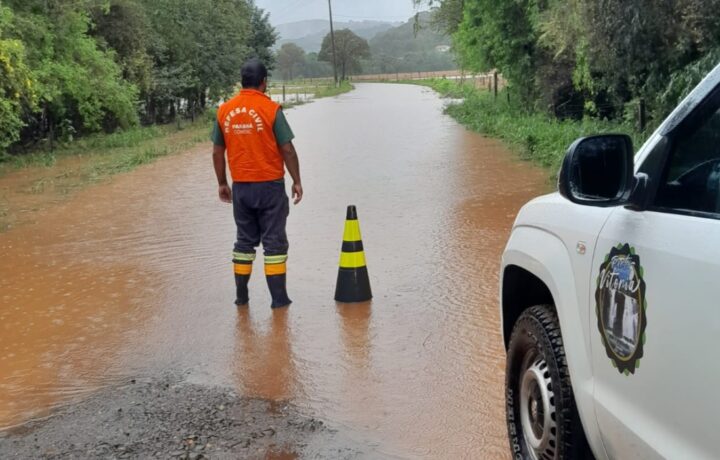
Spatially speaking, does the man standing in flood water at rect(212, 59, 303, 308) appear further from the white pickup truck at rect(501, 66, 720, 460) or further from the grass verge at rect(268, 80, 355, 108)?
the grass verge at rect(268, 80, 355, 108)

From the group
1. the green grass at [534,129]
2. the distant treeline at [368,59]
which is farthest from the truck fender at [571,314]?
the distant treeline at [368,59]

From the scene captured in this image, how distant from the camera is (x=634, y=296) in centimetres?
215

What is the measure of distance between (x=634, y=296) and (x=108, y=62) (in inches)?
810

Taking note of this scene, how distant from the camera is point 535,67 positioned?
2130 cm

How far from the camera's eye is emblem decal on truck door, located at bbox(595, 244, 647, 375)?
2.13 meters

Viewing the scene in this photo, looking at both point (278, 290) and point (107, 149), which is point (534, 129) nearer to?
point (107, 149)

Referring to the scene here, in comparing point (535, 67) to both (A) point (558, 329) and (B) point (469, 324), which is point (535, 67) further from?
(A) point (558, 329)

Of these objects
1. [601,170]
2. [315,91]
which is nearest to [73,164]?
[601,170]

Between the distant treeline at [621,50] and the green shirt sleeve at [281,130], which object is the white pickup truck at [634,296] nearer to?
the green shirt sleeve at [281,130]

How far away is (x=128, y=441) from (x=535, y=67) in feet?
63.1

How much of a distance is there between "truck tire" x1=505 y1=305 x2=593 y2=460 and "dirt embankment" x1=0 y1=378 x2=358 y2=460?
921 millimetres

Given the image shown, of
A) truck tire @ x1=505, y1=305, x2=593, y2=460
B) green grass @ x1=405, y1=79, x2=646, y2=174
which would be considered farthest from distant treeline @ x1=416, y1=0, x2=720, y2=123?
truck tire @ x1=505, y1=305, x2=593, y2=460

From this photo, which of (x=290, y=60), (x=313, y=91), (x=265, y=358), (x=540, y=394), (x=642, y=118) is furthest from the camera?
(x=290, y=60)

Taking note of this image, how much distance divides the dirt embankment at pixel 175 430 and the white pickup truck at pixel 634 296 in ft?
4.72
